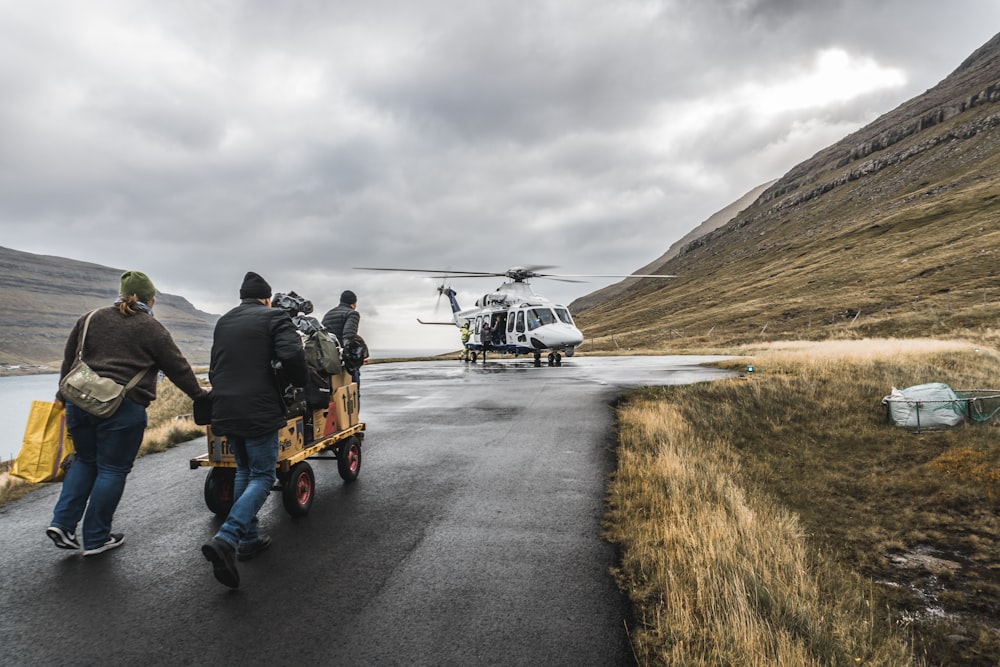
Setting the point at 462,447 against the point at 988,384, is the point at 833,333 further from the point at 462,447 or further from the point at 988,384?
the point at 462,447

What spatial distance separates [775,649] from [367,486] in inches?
183

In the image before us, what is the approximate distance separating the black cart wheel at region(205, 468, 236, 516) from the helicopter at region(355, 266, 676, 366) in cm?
1560

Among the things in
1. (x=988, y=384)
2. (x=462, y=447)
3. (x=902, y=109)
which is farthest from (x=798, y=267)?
(x=902, y=109)

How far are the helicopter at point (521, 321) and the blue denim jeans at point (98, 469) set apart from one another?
16.2m

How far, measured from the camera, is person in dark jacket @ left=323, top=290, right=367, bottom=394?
7.38 m

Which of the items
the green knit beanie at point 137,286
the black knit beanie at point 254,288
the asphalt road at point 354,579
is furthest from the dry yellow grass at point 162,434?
the black knit beanie at point 254,288

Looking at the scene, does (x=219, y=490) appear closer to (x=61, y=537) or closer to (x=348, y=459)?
(x=61, y=537)

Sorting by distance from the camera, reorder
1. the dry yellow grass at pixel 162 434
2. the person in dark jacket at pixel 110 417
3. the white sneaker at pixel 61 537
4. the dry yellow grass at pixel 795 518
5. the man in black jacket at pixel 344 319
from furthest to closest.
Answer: the man in black jacket at pixel 344 319, the dry yellow grass at pixel 162 434, the person in dark jacket at pixel 110 417, the white sneaker at pixel 61 537, the dry yellow grass at pixel 795 518

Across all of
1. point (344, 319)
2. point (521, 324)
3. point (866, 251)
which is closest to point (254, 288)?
point (344, 319)

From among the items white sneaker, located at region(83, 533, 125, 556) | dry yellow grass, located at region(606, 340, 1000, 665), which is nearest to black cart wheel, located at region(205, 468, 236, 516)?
white sneaker, located at region(83, 533, 125, 556)

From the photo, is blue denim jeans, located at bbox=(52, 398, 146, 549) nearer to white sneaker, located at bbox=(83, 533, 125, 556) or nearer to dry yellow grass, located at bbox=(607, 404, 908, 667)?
white sneaker, located at bbox=(83, 533, 125, 556)

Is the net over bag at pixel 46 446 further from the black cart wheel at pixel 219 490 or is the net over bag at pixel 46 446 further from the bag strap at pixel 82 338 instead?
the black cart wheel at pixel 219 490

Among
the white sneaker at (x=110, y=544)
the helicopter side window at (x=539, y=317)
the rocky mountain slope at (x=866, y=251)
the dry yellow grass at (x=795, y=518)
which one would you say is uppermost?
the rocky mountain slope at (x=866, y=251)

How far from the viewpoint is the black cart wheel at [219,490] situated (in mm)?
5262
